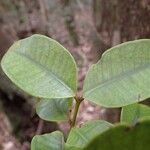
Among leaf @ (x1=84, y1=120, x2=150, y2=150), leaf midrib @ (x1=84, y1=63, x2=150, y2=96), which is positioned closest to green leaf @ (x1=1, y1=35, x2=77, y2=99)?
leaf midrib @ (x1=84, y1=63, x2=150, y2=96)

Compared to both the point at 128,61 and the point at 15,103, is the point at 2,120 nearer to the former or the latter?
the point at 15,103

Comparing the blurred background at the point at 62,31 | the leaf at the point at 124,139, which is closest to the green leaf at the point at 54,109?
the blurred background at the point at 62,31

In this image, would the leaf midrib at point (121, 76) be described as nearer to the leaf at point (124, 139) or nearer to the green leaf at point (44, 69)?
the green leaf at point (44, 69)

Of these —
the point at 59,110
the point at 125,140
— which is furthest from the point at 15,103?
the point at 125,140

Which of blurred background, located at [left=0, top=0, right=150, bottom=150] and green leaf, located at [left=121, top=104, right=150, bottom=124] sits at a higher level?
green leaf, located at [left=121, top=104, right=150, bottom=124]

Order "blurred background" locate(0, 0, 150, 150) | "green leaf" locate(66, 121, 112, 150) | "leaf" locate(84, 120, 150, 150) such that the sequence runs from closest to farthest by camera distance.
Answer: "leaf" locate(84, 120, 150, 150), "green leaf" locate(66, 121, 112, 150), "blurred background" locate(0, 0, 150, 150)

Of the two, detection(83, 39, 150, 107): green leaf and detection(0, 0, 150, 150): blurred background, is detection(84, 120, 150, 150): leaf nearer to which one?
detection(83, 39, 150, 107): green leaf
